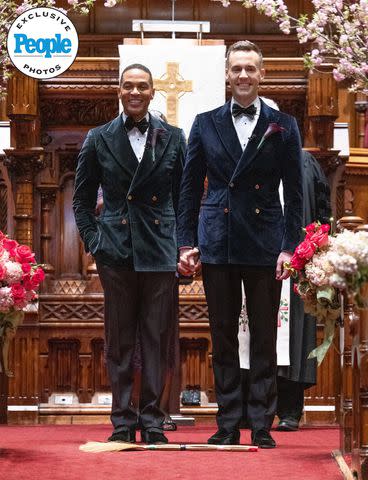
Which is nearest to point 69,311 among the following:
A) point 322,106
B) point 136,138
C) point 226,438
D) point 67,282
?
point 67,282

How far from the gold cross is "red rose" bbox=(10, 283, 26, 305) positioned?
7.74 feet

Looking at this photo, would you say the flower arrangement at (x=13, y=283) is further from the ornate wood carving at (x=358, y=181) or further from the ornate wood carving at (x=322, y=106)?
the ornate wood carving at (x=358, y=181)

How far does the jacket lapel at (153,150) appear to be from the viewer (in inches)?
181

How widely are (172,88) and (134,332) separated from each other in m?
2.17

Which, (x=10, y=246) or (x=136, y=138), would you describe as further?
(x=136, y=138)

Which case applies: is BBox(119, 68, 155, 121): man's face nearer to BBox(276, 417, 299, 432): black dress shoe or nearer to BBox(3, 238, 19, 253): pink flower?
BBox(3, 238, 19, 253): pink flower

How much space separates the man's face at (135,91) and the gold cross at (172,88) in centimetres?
173

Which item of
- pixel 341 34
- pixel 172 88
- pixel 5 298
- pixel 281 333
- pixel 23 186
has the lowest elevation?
pixel 281 333

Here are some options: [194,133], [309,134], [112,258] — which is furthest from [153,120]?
[309,134]

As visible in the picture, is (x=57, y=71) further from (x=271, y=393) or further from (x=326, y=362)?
(x=271, y=393)

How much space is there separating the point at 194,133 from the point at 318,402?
2390mm

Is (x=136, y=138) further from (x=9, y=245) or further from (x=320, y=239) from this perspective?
(x=320, y=239)

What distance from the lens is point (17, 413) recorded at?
650 cm

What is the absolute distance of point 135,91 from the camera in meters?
4.65
